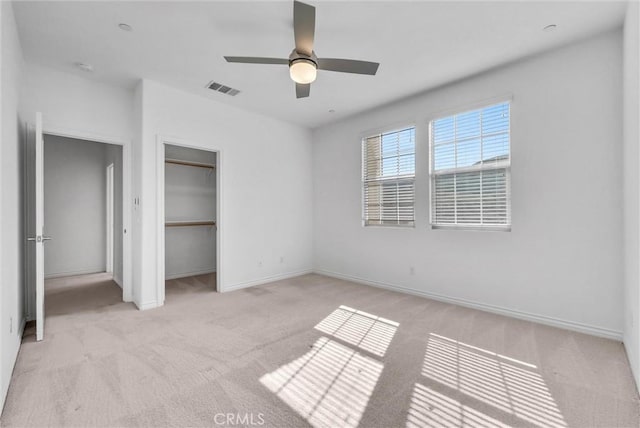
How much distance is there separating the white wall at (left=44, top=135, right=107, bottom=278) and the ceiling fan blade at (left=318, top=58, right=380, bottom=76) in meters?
5.64

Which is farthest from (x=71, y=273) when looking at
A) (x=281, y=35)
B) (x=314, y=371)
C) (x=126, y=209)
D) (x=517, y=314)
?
(x=517, y=314)

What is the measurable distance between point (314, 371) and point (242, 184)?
130 inches

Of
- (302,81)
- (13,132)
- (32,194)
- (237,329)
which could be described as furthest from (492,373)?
(32,194)

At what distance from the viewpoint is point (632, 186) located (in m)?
2.30

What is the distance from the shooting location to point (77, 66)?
11.0ft

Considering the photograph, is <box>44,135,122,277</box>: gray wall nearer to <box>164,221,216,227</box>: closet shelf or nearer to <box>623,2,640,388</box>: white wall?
<box>164,221,216,227</box>: closet shelf

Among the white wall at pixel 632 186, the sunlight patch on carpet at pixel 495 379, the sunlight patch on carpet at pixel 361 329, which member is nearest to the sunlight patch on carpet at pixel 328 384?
the sunlight patch on carpet at pixel 361 329

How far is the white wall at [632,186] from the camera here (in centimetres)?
212

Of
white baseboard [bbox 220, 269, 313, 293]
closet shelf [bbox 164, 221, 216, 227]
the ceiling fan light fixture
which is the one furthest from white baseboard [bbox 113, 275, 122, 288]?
the ceiling fan light fixture

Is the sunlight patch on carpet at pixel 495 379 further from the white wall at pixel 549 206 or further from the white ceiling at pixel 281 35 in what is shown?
the white ceiling at pixel 281 35

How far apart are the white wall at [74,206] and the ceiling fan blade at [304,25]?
5657 millimetres

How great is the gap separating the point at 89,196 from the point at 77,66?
3.38 meters

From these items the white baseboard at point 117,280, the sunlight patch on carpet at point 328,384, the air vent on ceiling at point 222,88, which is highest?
the air vent on ceiling at point 222,88

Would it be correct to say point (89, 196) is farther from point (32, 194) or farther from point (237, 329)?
point (237, 329)
